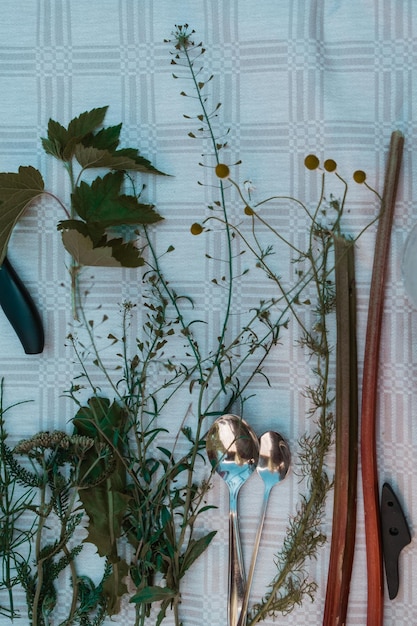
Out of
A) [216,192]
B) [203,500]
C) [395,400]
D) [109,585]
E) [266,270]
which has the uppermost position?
[216,192]

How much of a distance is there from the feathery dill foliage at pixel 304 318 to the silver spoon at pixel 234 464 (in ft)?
0.12

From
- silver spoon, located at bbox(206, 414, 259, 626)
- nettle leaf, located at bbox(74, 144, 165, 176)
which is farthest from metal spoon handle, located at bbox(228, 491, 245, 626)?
nettle leaf, located at bbox(74, 144, 165, 176)

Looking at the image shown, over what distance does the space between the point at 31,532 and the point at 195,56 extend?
0.71m

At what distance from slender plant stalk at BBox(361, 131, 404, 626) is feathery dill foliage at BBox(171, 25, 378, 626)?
50mm

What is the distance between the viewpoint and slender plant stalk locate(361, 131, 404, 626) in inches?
34.4

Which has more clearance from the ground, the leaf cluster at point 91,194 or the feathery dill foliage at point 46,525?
the leaf cluster at point 91,194

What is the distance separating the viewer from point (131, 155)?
895 mm

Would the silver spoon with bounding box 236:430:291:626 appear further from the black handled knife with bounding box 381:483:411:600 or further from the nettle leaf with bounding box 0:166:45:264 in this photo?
the nettle leaf with bounding box 0:166:45:264

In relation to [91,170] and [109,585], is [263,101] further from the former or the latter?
[109,585]

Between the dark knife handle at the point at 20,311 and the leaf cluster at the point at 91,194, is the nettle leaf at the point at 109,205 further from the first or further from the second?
the dark knife handle at the point at 20,311

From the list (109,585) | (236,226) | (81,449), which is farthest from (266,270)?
(109,585)

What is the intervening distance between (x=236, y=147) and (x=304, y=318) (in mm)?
253

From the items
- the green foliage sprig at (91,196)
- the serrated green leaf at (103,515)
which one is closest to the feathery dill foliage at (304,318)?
the green foliage sprig at (91,196)

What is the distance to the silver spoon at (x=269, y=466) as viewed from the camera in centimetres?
90
